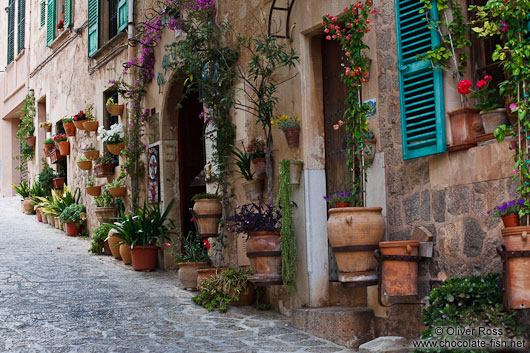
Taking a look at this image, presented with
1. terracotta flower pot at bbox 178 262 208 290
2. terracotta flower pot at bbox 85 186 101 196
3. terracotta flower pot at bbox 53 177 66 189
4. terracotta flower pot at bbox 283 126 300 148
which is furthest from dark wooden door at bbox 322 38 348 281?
terracotta flower pot at bbox 53 177 66 189

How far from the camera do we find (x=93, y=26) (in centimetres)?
1280

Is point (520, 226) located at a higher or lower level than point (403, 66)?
lower

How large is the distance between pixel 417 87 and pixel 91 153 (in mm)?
8415

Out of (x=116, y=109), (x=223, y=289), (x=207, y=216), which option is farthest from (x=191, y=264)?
(x=116, y=109)

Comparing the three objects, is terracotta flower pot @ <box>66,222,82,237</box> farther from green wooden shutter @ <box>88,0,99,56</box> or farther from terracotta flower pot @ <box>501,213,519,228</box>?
terracotta flower pot @ <box>501,213,519,228</box>

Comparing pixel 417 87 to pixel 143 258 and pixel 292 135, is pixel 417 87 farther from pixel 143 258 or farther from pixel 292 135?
pixel 143 258

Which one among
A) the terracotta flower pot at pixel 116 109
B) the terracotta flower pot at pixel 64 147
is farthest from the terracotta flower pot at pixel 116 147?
the terracotta flower pot at pixel 64 147

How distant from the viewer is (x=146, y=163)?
1072 centimetres

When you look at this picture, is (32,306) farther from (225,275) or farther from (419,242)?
(419,242)

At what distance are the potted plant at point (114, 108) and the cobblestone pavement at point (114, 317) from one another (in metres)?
2.62

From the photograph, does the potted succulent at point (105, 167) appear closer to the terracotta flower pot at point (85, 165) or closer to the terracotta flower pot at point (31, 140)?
the terracotta flower pot at point (85, 165)

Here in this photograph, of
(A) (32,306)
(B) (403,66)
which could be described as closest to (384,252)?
(B) (403,66)

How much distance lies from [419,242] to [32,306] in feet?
13.2

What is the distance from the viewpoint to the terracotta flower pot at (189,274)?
812 cm
